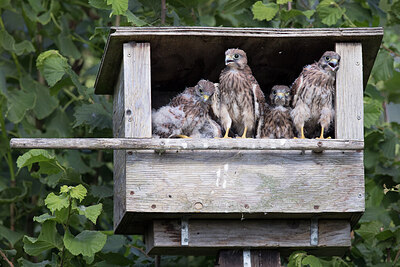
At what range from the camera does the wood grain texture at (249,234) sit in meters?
5.04

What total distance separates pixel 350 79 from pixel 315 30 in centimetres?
35

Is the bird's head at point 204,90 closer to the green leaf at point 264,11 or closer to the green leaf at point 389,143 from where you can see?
the green leaf at point 264,11

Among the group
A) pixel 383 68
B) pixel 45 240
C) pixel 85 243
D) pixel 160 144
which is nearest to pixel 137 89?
pixel 160 144

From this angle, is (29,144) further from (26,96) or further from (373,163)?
(373,163)

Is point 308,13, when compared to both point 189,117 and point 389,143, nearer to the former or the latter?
point 389,143

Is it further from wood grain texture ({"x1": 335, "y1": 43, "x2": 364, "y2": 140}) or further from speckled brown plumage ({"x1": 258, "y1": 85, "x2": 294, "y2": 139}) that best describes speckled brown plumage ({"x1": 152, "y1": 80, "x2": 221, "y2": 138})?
wood grain texture ({"x1": 335, "y1": 43, "x2": 364, "y2": 140})

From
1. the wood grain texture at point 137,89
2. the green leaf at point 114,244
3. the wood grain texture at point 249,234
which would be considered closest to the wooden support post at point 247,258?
the wood grain texture at point 249,234

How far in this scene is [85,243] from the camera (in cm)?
529

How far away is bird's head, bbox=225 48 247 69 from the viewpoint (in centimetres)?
537

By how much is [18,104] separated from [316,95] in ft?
7.89

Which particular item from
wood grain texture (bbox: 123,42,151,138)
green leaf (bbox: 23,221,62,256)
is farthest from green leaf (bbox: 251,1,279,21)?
green leaf (bbox: 23,221,62,256)

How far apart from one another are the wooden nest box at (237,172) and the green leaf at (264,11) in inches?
28.3

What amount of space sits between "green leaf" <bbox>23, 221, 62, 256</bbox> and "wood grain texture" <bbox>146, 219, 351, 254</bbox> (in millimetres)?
618

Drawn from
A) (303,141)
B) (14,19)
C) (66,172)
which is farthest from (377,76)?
(14,19)
